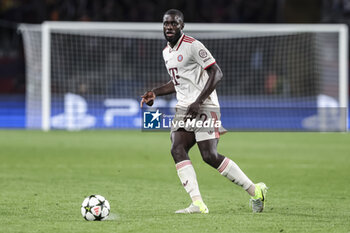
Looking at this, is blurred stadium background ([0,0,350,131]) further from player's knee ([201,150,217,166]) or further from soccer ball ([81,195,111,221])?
soccer ball ([81,195,111,221])

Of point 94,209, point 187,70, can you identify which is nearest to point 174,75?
point 187,70

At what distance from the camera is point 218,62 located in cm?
2259

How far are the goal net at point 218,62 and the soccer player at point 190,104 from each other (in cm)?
1318

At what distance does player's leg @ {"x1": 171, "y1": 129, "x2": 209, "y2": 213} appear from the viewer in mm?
6406

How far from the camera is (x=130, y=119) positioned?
21.5 m

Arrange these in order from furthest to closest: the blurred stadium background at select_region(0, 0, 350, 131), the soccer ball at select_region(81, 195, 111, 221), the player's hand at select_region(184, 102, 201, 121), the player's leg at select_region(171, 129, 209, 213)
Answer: the blurred stadium background at select_region(0, 0, 350, 131) → the player's leg at select_region(171, 129, 209, 213) → the player's hand at select_region(184, 102, 201, 121) → the soccer ball at select_region(81, 195, 111, 221)

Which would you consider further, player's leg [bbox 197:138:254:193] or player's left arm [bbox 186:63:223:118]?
player's leg [bbox 197:138:254:193]

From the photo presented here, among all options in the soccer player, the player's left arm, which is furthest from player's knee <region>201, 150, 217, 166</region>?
the player's left arm

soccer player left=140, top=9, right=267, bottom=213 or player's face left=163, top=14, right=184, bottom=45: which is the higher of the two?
player's face left=163, top=14, right=184, bottom=45

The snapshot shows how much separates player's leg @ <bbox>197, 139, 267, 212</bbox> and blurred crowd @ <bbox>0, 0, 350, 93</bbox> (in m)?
21.1

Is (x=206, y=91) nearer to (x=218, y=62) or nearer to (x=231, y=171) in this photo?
(x=231, y=171)

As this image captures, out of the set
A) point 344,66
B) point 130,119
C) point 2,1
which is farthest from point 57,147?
point 2,1

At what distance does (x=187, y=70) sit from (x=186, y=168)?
0.92 metres

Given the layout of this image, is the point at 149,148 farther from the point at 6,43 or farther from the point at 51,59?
the point at 6,43
